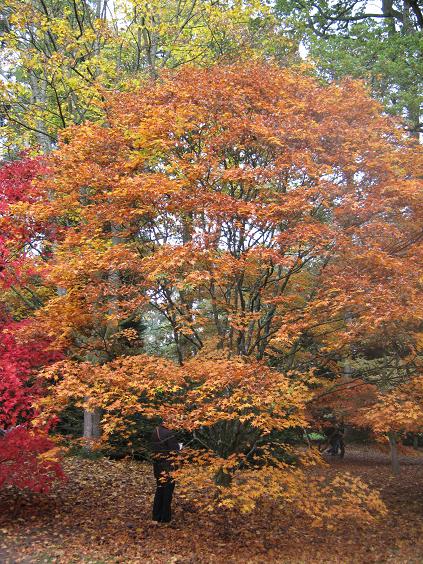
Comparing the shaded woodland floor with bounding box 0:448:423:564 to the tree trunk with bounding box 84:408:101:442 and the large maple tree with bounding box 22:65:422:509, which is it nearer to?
the large maple tree with bounding box 22:65:422:509

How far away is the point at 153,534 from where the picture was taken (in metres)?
7.66

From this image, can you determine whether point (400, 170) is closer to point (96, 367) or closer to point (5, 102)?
point (96, 367)

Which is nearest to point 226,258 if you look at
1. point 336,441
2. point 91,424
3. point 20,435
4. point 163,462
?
point 163,462

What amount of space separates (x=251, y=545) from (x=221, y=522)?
3.06ft

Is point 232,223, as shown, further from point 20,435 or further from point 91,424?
point 91,424

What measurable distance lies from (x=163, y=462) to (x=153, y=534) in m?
1.12

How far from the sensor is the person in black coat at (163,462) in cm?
785

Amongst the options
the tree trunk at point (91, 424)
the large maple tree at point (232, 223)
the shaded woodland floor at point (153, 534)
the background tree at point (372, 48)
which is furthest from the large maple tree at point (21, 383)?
the background tree at point (372, 48)

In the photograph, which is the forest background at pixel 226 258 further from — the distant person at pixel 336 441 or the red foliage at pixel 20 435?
the distant person at pixel 336 441

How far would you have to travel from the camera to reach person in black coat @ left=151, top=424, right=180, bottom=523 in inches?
309

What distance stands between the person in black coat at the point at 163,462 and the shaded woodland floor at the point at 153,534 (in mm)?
278

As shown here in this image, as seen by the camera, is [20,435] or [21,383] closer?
[21,383]

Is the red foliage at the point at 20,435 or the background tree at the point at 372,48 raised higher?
the background tree at the point at 372,48

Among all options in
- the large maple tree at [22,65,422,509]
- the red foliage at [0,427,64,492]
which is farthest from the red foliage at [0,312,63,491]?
the large maple tree at [22,65,422,509]
